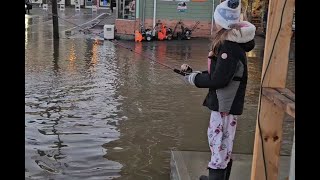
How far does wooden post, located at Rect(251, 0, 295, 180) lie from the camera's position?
2961 millimetres

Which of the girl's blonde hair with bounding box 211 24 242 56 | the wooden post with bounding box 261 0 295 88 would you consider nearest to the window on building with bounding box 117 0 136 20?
the girl's blonde hair with bounding box 211 24 242 56

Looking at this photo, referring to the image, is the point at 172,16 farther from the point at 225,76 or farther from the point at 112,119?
the point at 225,76

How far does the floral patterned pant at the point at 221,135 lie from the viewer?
12.4 ft

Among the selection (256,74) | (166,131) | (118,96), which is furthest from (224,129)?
(256,74)

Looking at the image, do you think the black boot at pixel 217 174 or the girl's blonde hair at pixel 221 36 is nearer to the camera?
the girl's blonde hair at pixel 221 36

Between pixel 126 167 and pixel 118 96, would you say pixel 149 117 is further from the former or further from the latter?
pixel 126 167

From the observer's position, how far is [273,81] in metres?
3.05

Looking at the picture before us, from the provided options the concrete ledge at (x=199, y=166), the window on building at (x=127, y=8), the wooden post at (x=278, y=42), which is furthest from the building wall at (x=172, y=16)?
the wooden post at (x=278, y=42)

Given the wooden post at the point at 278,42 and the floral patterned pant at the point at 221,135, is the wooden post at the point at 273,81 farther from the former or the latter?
the floral patterned pant at the point at 221,135

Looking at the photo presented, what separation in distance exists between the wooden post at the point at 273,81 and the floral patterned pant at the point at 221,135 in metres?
0.67

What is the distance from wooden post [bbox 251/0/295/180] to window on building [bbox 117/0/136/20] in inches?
702
